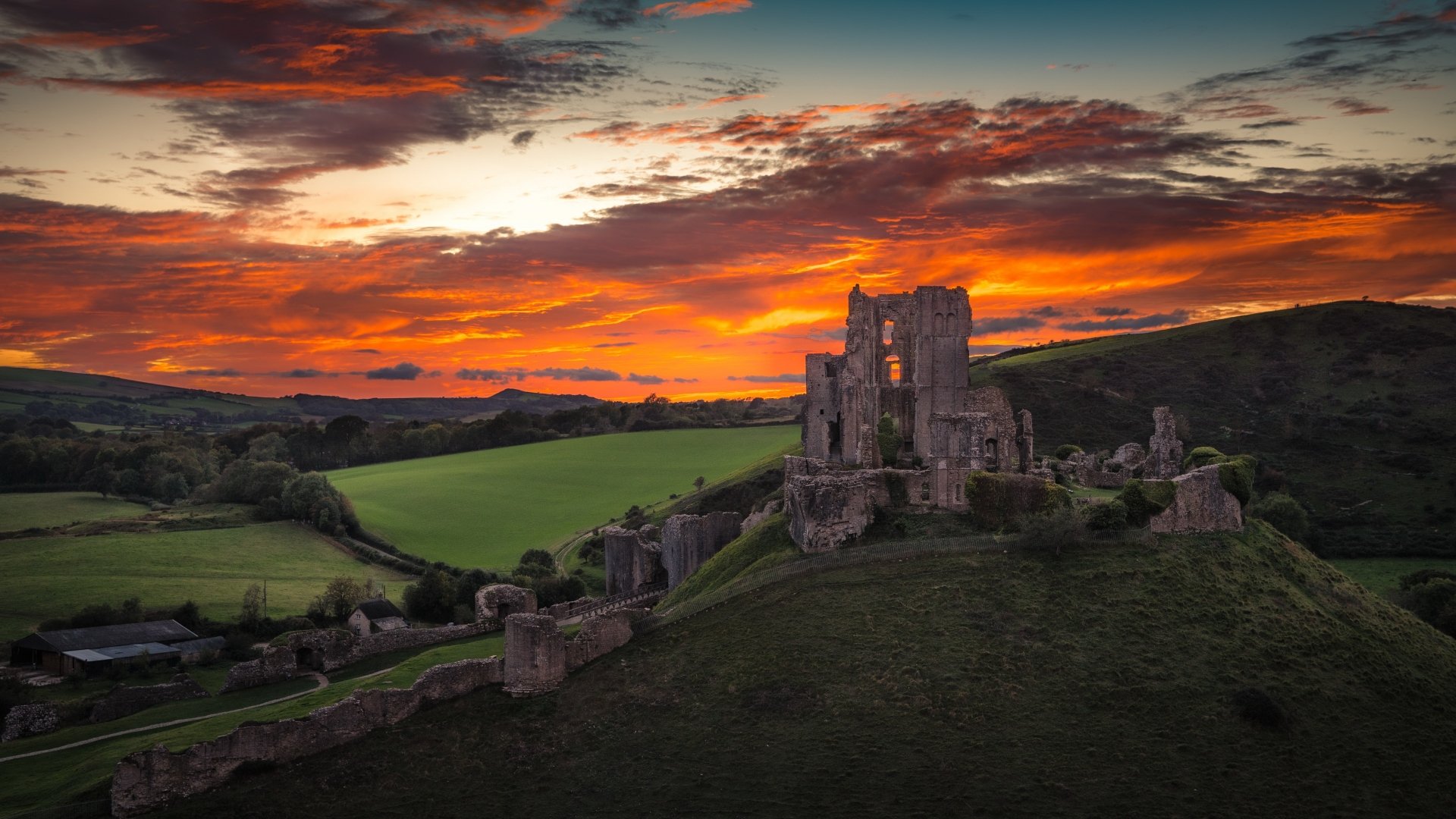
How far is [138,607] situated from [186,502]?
141 feet

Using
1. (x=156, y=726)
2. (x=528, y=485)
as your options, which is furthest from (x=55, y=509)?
(x=156, y=726)

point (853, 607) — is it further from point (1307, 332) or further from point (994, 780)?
point (1307, 332)

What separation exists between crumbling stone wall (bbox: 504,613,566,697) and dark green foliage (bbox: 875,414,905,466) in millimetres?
22175

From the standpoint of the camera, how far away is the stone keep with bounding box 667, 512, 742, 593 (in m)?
56.5

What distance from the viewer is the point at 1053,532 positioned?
41.3 m

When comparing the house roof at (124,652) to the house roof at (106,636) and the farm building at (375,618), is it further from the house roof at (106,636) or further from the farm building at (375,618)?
the farm building at (375,618)

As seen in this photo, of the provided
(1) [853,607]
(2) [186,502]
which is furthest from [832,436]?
(2) [186,502]

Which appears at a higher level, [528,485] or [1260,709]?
[528,485]

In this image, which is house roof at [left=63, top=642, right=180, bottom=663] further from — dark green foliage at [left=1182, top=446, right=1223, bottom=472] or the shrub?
the shrub

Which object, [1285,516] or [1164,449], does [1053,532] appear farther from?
[1285,516]

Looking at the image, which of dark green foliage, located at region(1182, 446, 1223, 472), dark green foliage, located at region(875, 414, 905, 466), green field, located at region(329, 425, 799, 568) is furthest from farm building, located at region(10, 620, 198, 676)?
dark green foliage, located at region(1182, 446, 1223, 472)

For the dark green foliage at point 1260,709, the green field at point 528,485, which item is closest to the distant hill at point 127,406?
the green field at point 528,485

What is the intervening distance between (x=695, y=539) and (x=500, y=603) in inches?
421

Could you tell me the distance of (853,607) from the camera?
39531 mm
